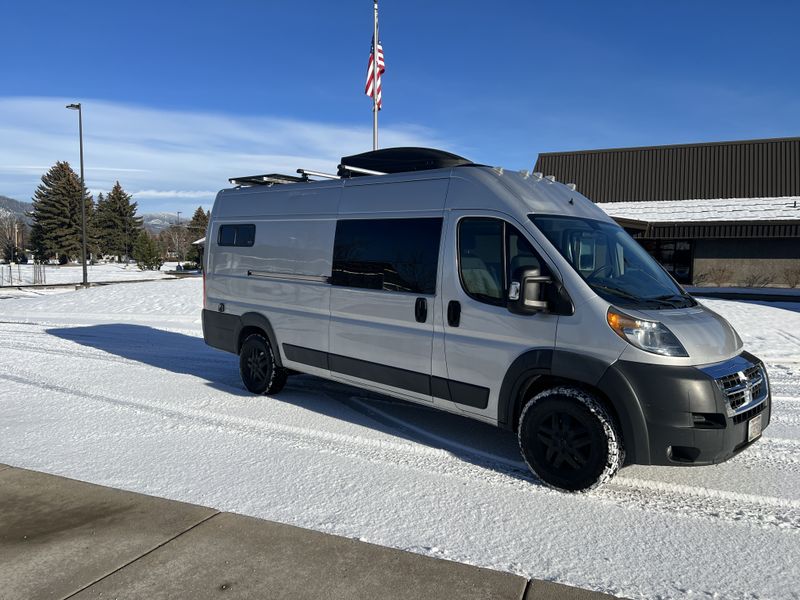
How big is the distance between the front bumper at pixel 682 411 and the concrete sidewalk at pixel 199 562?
128 centimetres

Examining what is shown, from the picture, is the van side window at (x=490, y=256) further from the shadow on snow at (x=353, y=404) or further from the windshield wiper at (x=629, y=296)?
the shadow on snow at (x=353, y=404)

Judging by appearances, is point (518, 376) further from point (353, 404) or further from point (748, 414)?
point (353, 404)

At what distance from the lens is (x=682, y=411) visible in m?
→ 3.93

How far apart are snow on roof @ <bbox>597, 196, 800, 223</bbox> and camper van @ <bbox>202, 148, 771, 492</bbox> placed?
901 inches

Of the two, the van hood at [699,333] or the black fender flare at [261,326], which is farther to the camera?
the black fender flare at [261,326]

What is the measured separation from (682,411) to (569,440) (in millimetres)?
797

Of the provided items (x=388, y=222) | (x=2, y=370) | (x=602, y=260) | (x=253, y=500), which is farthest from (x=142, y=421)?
(x=602, y=260)

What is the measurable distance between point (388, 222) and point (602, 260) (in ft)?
6.41

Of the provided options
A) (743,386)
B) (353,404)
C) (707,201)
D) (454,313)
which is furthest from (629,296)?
(707,201)

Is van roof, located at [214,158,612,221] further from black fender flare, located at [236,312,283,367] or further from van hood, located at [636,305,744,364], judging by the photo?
black fender flare, located at [236,312,283,367]

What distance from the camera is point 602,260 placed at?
4.71 m

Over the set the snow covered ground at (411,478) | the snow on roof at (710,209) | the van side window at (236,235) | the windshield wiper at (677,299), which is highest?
the snow on roof at (710,209)

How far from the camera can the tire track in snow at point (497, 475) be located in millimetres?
4098

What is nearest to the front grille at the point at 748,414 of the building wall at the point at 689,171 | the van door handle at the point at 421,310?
the van door handle at the point at 421,310
